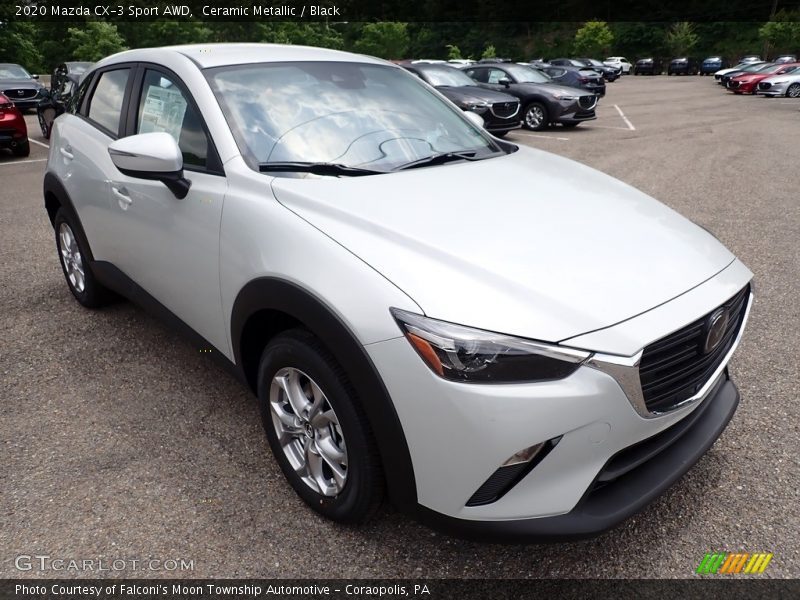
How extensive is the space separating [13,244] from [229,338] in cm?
447

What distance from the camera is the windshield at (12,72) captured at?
56.2 ft

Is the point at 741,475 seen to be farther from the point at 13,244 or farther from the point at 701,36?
the point at 701,36

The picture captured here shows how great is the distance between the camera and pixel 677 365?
1854 millimetres

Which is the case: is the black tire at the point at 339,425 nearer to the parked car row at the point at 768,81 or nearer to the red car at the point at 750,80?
the parked car row at the point at 768,81

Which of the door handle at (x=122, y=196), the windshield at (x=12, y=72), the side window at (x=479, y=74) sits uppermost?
the door handle at (x=122, y=196)

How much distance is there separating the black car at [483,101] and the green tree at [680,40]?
56231 millimetres

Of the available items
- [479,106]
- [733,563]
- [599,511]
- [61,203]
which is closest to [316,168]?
[599,511]

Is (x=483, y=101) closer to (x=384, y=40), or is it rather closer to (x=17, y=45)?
(x=17, y=45)

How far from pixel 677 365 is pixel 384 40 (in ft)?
206

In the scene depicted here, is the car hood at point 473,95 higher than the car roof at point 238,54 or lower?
lower

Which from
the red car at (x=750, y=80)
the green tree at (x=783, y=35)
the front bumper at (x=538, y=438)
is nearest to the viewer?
the front bumper at (x=538, y=438)

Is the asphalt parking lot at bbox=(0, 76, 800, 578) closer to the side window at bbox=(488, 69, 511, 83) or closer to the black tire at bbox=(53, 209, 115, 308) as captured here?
the black tire at bbox=(53, 209, 115, 308)

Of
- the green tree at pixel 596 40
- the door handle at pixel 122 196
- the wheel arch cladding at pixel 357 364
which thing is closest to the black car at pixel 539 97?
the door handle at pixel 122 196

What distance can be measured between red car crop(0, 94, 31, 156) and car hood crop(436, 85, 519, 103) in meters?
7.91
